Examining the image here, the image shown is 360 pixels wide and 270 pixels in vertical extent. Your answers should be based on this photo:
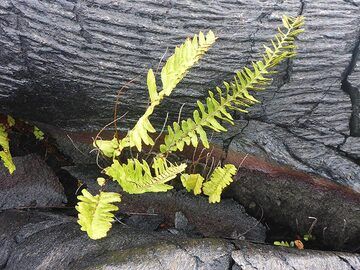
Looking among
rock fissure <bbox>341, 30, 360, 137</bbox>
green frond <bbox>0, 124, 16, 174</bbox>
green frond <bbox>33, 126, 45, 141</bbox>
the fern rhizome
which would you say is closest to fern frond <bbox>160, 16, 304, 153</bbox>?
the fern rhizome

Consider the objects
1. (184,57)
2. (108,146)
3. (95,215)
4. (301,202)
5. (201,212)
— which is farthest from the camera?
(201,212)

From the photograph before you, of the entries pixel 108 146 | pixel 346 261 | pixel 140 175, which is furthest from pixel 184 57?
pixel 346 261

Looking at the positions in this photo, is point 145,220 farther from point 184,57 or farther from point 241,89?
A: point 184,57

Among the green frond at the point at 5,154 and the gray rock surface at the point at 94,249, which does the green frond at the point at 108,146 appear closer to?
the gray rock surface at the point at 94,249

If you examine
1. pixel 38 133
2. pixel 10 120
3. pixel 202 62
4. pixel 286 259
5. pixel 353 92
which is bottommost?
pixel 286 259

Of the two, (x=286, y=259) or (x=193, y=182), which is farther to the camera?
(x=193, y=182)

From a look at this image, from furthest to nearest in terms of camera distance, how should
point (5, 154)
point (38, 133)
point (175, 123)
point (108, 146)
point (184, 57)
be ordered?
point (38, 133)
point (5, 154)
point (108, 146)
point (175, 123)
point (184, 57)

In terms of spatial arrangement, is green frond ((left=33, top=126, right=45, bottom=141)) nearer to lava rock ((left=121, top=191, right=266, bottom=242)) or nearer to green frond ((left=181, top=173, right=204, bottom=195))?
lava rock ((left=121, top=191, right=266, bottom=242))
